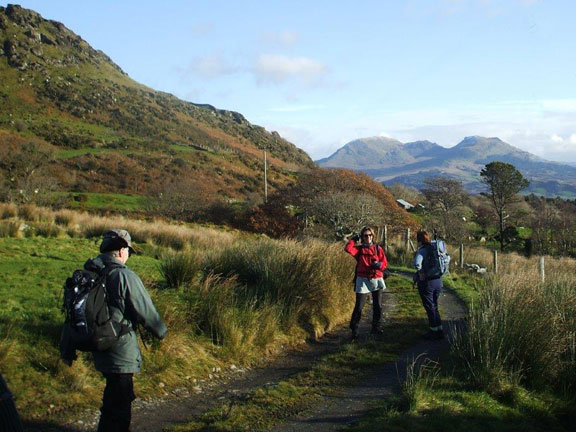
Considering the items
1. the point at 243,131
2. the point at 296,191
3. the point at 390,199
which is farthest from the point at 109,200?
the point at 243,131

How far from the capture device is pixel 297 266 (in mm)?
10172

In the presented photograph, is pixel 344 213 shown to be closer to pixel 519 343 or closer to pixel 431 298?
pixel 431 298

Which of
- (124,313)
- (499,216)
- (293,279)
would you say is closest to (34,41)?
(499,216)

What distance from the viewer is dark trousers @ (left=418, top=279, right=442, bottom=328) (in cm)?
894

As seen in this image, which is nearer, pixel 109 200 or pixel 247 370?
pixel 247 370

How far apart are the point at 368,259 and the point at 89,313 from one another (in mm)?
5478

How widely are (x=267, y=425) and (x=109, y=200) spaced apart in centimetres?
3629

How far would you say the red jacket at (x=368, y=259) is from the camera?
8805mm

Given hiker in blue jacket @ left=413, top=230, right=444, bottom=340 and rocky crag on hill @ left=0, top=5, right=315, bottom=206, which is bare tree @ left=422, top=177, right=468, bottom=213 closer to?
rocky crag on hill @ left=0, top=5, right=315, bottom=206

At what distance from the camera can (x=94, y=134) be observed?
68750 millimetres

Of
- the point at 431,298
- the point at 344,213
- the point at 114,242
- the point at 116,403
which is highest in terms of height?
the point at 344,213

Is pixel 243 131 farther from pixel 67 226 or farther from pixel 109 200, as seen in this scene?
pixel 67 226

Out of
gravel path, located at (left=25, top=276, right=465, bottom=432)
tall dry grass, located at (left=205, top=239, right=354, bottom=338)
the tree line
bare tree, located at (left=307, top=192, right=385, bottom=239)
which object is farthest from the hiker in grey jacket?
the tree line

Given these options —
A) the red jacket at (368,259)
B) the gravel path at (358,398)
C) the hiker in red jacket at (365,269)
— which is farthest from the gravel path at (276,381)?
the red jacket at (368,259)
